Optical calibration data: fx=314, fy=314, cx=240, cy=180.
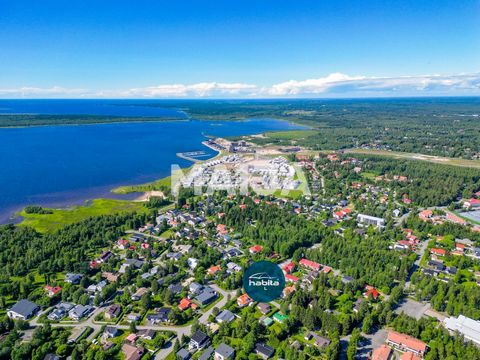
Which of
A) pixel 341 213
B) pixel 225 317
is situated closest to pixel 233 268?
pixel 225 317

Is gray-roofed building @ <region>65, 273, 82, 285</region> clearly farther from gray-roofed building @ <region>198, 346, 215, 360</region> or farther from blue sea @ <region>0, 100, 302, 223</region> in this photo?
blue sea @ <region>0, 100, 302, 223</region>

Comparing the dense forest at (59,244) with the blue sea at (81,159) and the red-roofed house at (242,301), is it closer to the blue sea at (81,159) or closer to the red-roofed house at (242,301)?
the blue sea at (81,159)

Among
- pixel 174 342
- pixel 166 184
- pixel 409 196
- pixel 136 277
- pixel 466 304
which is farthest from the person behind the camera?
pixel 166 184

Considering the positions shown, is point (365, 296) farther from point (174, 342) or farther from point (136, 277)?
point (136, 277)

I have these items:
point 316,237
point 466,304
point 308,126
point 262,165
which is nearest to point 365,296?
point 466,304

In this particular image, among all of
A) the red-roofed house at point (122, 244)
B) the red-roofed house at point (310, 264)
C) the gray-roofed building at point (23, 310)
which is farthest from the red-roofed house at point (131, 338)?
Answer: the red-roofed house at point (310, 264)

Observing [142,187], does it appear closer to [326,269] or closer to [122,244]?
[122,244]
